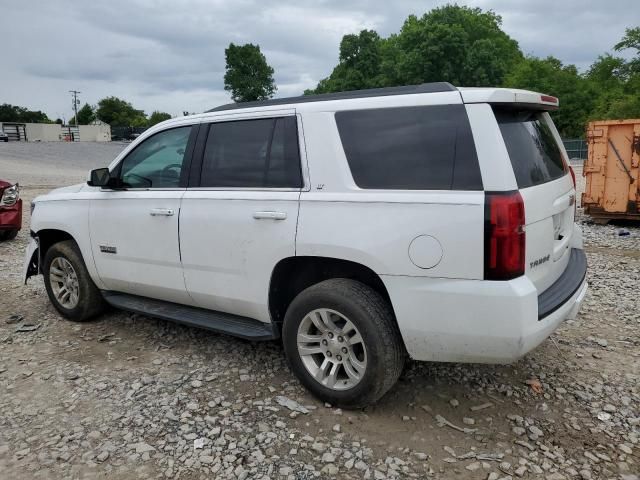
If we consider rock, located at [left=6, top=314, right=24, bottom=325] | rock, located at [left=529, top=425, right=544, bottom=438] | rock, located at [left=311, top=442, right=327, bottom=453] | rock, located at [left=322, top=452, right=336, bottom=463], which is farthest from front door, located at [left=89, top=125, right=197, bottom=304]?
rock, located at [left=529, top=425, right=544, bottom=438]

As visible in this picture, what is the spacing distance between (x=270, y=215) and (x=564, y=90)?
50172 mm

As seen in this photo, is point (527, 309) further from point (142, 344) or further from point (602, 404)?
point (142, 344)

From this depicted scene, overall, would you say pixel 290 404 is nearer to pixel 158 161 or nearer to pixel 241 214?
pixel 241 214

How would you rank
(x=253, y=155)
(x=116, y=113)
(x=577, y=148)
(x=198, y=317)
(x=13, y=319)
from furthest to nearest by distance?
(x=116, y=113)
(x=577, y=148)
(x=13, y=319)
(x=198, y=317)
(x=253, y=155)

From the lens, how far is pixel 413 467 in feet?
9.20

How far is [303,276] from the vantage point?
3551 mm

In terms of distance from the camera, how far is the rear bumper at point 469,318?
8.91ft

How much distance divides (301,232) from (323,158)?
0.47m

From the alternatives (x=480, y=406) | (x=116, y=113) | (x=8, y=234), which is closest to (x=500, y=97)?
(x=480, y=406)

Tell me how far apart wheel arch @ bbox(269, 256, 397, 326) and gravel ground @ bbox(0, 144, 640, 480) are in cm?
59

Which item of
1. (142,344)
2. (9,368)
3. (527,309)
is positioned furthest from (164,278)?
(527,309)

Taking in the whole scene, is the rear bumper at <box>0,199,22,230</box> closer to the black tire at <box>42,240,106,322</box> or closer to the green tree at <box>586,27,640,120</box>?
the black tire at <box>42,240,106,322</box>

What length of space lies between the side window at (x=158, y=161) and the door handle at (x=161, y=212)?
0.21 m

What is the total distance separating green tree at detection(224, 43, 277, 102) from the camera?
78.4m
